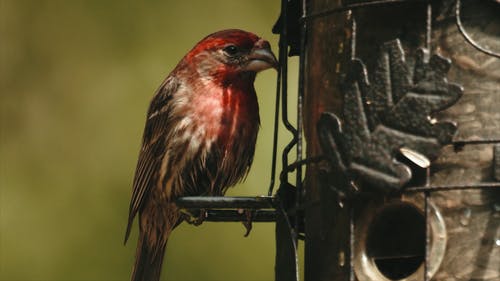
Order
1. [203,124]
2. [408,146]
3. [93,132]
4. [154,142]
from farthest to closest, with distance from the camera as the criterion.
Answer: [93,132] < [154,142] < [203,124] < [408,146]

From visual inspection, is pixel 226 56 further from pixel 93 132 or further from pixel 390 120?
pixel 390 120

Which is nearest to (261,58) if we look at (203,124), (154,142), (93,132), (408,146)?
(203,124)

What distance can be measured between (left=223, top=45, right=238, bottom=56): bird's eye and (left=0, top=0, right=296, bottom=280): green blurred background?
1.38ft

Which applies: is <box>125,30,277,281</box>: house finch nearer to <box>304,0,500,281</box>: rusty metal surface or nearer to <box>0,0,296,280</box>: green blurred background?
<box>0,0,296,280</box>: green blurred background

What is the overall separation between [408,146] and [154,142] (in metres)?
3.64

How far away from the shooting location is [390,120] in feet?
22.3

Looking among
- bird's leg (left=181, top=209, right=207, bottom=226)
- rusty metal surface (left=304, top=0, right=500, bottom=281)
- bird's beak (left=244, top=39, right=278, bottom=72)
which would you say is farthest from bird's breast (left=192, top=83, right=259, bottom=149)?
rusty metal surface (left=304, top=0, right=500, bottom=281)

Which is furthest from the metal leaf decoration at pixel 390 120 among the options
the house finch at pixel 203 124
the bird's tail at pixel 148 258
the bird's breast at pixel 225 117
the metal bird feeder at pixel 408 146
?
the bird's tail at pixel 148 258

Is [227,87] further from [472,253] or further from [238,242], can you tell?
[472,253]

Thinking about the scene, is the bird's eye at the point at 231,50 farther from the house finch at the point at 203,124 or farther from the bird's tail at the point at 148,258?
the bird's tail at the point at 148,258

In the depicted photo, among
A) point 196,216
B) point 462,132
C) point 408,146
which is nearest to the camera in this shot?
point 408,146

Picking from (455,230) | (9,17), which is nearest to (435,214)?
(455,230)

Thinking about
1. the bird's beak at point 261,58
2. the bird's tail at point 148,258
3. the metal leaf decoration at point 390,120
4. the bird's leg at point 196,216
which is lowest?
the bird's tail at point 148,258

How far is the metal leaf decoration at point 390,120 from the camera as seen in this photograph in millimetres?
6719
